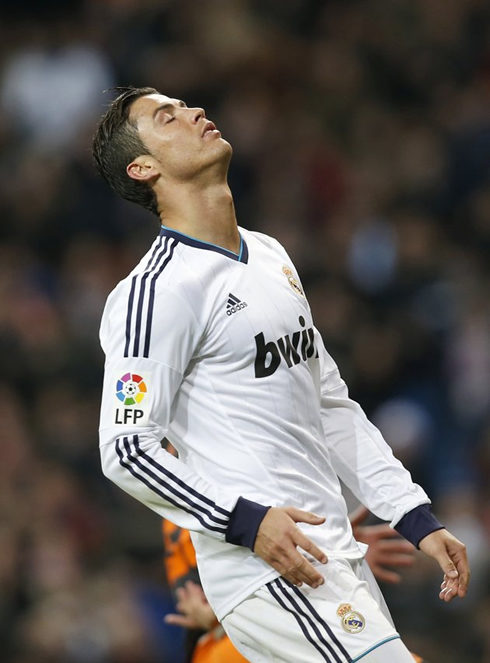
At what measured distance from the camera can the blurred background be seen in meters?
7.03

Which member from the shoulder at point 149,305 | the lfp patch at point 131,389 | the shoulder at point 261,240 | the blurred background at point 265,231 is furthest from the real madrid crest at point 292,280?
the blurred background at point 265,231

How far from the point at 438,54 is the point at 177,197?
23.2 feet

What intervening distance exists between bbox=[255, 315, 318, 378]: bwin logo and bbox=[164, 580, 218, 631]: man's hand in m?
1.22

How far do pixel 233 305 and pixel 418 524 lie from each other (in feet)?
2.67

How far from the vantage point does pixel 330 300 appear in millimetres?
8078

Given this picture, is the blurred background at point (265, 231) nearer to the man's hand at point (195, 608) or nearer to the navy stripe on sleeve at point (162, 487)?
the man's hand at point (195, 608)

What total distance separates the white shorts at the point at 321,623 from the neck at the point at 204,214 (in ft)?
3.23

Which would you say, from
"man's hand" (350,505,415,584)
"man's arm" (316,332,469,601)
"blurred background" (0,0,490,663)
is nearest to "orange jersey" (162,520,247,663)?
"man's hand" (350,505,415,584)

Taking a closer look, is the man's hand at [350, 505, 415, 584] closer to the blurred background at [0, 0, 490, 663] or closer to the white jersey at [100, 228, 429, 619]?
the white jersey at [100, 228, 429, 619]

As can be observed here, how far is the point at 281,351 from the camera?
3.30m

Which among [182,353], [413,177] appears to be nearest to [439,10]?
[413,177]

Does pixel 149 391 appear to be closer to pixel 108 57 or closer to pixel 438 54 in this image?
pixel 108 57

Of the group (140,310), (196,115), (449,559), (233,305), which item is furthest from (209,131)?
(449,559)

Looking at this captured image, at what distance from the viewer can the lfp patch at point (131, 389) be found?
307 centimetres
